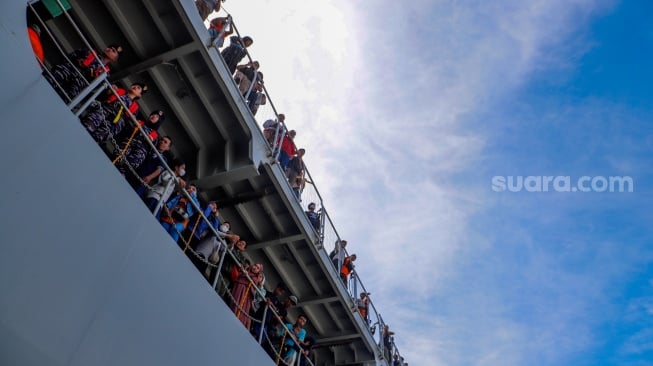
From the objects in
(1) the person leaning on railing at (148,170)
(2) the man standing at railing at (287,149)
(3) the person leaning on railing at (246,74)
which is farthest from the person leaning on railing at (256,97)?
(1) the person leaning on railing at (148,170)

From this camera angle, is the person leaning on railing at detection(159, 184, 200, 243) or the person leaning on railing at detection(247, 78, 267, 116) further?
the person leaning on railing at detection(247, 78, 267, 116)

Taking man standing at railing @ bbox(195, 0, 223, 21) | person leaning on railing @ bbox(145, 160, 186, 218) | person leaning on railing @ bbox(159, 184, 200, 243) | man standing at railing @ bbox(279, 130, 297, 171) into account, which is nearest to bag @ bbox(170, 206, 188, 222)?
person leaning on railing @ bbox(159, 184, 200, 243)

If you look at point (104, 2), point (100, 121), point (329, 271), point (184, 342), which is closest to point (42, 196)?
point (100, 121)

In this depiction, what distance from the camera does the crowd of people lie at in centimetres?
557

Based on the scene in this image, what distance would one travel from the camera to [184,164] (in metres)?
7.94

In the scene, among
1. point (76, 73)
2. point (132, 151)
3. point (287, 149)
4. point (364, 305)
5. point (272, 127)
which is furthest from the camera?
point (364, 305)

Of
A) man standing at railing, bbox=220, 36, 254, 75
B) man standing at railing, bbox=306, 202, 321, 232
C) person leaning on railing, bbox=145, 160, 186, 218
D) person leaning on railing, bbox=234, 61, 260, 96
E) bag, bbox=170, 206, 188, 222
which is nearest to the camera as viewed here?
person leaning on railing, bbox=145, 160, 186, 218

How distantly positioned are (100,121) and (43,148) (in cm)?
102

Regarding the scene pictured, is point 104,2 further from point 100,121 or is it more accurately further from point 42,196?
point 42,196

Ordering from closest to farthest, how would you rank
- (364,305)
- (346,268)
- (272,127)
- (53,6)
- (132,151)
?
(53,6), (132,151), (272,127), (346,268), (364,305)

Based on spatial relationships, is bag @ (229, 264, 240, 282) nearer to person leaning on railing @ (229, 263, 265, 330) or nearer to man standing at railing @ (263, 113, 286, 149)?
person leaning on railing @ (229, 263, 265, 330)

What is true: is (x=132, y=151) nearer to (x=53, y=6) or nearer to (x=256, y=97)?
(x=53, y=6)

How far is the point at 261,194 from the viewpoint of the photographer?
30.0 feet

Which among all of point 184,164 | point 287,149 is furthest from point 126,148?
point 287,149
